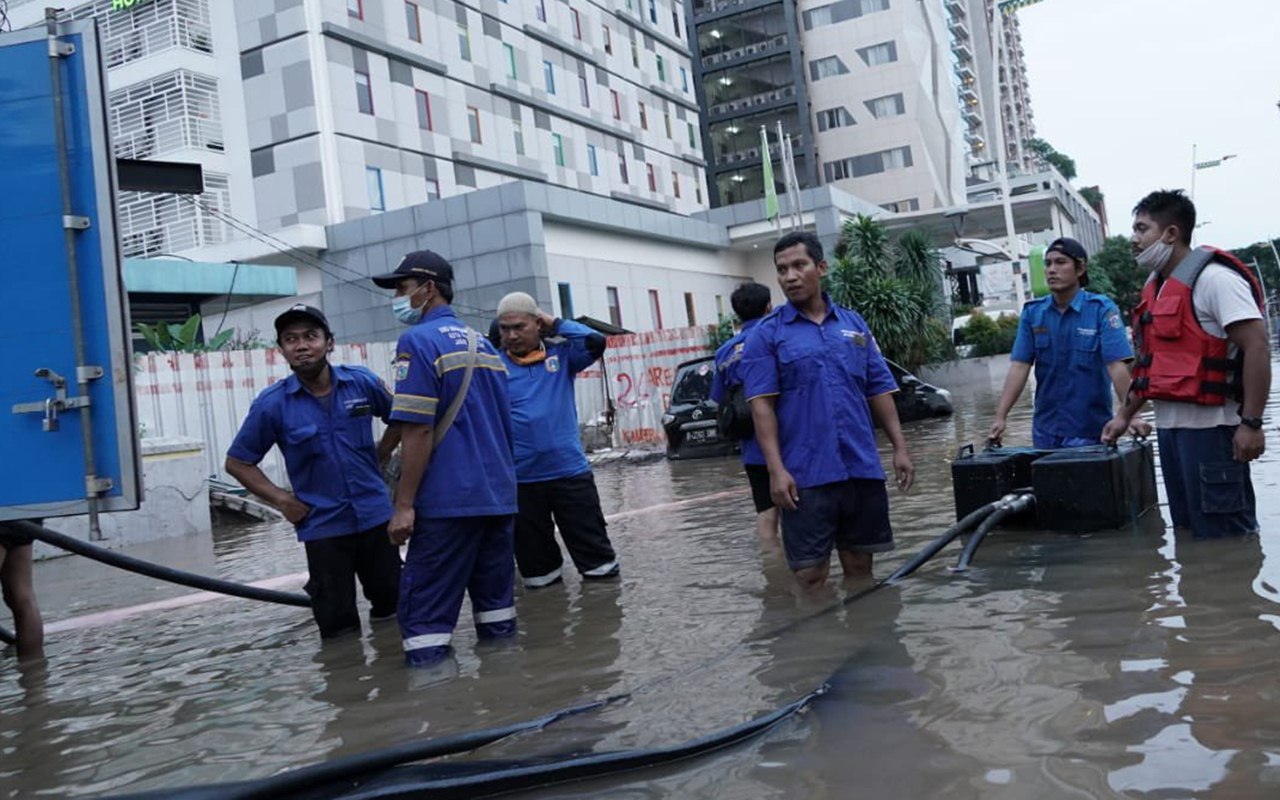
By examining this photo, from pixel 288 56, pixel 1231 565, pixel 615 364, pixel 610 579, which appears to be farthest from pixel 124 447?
pixel 288 56

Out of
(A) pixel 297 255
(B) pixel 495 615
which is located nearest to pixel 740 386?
(B) pixel 495 615

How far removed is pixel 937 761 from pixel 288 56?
33.6 metres

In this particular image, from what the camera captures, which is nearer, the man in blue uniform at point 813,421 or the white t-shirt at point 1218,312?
the white t-shirt at point 1218,312

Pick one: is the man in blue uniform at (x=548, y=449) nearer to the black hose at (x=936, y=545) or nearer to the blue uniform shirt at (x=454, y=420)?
the blue uniform shirt at (x=454, y=420)

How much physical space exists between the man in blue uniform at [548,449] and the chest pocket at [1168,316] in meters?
3.07

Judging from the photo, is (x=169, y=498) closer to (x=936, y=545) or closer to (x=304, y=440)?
(x=304, y=440)

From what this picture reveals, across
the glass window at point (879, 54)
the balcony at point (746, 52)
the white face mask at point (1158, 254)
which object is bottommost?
the white face mask at point (1158, 254)

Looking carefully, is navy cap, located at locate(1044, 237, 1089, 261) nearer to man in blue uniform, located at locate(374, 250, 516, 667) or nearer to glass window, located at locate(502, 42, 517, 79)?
man in blue uniform, located at locate(374, 250, 516, 667)

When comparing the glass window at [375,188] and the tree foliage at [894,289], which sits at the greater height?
the glass window at [375,188]

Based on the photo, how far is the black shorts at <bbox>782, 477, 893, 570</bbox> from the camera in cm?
546

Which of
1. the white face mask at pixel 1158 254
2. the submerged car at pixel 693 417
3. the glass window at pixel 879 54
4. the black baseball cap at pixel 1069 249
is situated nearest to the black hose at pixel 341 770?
the white face mask at pixel 1158 254

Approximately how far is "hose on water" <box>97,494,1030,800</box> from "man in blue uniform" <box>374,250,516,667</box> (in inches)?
55.4

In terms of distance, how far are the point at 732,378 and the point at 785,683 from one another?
3.39m

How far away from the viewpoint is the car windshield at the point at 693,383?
17547 mm
